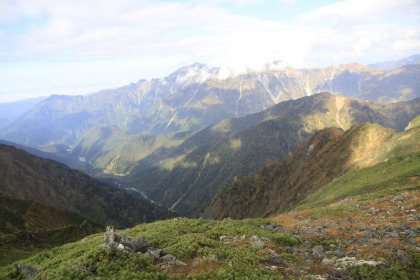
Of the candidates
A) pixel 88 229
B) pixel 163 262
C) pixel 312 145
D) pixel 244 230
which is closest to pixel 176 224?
pixel 244 230

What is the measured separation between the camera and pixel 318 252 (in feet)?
63.0

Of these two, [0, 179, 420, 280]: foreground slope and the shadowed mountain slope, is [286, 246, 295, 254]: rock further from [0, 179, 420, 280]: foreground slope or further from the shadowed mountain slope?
the shadowed mountain slope

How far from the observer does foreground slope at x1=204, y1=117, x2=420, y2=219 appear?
64.1 meters

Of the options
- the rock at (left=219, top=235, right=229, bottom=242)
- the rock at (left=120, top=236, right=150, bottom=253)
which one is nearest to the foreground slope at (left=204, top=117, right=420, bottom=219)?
the rock at (left=219, top=235, right=229, bottom=242)

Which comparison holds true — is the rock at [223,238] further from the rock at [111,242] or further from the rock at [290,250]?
the rock at [111,242]

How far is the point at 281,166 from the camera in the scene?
142375mm

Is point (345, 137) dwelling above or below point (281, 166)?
above

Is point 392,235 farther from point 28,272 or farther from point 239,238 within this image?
point 28,272

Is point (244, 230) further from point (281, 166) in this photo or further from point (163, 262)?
point (281, 166)

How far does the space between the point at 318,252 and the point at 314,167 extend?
82666mm

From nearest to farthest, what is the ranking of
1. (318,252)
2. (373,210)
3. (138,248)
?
(138,248) < (318,252) < (373,210)

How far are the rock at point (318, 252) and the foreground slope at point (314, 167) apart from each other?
163ft

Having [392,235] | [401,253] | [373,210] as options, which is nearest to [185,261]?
[401,253]

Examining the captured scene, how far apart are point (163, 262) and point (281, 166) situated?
442 feet
